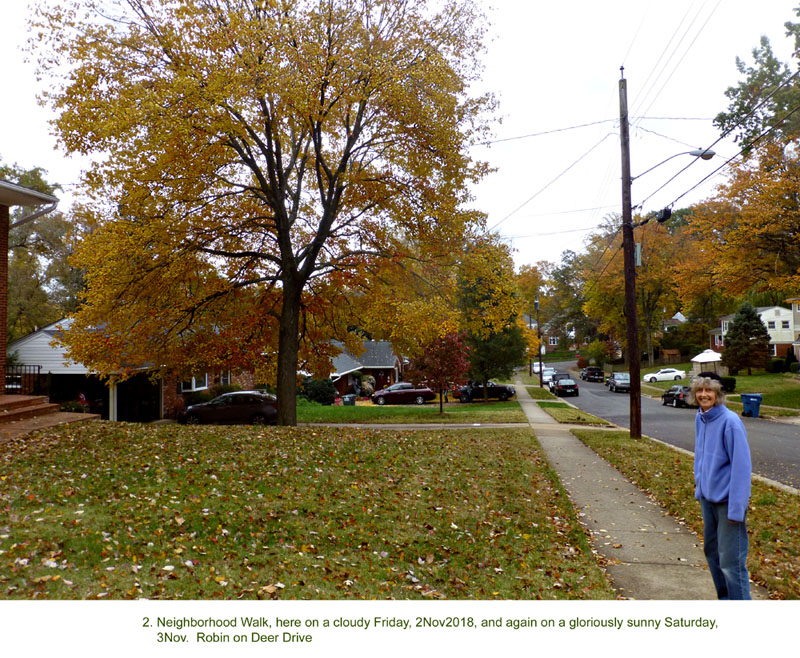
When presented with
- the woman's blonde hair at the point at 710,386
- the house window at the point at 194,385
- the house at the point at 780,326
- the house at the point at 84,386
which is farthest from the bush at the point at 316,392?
the house at the point at 780,326

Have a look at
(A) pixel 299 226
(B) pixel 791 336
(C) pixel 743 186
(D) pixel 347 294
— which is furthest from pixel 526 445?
(B) pixel 791 336

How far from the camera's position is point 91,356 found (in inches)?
507

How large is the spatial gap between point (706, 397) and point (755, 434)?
49.1 feet

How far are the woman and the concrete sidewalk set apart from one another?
2.83ft

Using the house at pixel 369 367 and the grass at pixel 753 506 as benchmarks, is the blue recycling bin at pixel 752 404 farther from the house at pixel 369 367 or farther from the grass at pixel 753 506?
the house at pixel 369 367

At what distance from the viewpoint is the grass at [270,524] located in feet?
15.0

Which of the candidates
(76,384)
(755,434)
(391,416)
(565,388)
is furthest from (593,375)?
(76,384)

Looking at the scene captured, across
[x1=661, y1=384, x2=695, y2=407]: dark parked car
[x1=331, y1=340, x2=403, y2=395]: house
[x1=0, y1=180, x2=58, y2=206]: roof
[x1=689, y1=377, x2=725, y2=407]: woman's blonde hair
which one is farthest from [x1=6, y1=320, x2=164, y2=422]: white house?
[x1=661, y1=384, x2=695, y2=407]: dark parked car

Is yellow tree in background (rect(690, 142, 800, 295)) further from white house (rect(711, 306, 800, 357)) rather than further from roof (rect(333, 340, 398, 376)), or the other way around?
white house (rect(711, 306, 800, 357))

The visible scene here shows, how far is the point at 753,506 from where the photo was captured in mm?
7730

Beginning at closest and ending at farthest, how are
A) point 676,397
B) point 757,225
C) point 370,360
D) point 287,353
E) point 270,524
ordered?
1. point 270,524
2. point 287,353
3. point 757,225
4. point 676,397
5. point 370,360

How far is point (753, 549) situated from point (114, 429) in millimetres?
10414

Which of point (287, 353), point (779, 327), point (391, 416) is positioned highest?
point (779, 327)

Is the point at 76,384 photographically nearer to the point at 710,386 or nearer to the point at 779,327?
the point at 710,386
